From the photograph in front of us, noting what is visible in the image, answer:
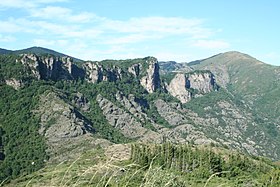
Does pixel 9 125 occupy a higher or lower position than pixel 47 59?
lower

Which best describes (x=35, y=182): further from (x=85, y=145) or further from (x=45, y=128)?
(x=45, y=128)

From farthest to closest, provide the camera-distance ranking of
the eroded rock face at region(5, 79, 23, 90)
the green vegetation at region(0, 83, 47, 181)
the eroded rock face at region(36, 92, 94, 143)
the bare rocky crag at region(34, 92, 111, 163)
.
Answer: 1. the eroded rock face at region(5, 79, 23, 90)
2. the eroded rock face at region(36, 92, 94, 143)
3. the bare rocky crag at region(34, 92, 111, 163)
4. the green vegetation at region(0, 83, 47, 181)

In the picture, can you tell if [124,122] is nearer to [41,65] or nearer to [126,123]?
[126,123]

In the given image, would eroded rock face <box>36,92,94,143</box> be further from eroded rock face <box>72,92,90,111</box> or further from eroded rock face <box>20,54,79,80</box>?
eroded rock face <box>72,92,90,111</box>

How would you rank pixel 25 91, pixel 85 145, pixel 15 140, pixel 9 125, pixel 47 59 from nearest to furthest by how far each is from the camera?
1. pixel 85 145
2. pixel 15 140
3. pixel 9 125
4. pixel 25 91
5. pixel 47 59

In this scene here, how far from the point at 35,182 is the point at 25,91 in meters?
175

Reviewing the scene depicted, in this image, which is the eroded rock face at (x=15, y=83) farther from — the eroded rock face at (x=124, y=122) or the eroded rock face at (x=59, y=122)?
the eroded rock face at (x=124, y=122)

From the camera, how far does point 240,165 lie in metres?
75.6

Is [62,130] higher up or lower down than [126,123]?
higher up

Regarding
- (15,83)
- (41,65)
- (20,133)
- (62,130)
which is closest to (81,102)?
(41,65)

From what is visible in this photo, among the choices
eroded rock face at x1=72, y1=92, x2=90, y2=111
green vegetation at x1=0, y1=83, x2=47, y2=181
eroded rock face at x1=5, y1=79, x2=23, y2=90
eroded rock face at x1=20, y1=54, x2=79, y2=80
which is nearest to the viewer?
green vegetation at x1=0, y1=83, x2=47, y2=181

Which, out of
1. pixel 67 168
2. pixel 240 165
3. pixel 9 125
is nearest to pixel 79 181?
pixel 67 168

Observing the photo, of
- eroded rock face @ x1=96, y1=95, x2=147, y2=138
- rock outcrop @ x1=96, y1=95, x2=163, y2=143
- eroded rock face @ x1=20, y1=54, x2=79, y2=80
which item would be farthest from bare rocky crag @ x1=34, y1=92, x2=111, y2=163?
eroded rock face @ x1=96, y1=95, x2=147, y2=138

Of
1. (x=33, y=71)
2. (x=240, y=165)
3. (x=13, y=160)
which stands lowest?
(x=13, y=160)
